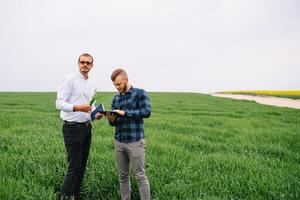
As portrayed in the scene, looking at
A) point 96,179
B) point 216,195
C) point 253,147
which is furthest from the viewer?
point 253,147

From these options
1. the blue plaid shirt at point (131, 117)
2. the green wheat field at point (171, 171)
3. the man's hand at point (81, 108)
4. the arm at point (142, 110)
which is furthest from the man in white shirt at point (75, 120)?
the arm at point (142, 110)

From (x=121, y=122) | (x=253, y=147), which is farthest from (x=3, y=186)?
(x=253, y=147)

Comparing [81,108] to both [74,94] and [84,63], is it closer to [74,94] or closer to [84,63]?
[74,94]

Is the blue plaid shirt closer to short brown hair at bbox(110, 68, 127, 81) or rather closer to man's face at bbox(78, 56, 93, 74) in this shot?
short brown hair at bbox(110, 68, 127, 81)

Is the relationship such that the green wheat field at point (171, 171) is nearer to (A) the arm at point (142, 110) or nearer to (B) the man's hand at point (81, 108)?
(B) the man's hand at point (81, 108)

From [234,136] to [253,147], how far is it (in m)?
1.61

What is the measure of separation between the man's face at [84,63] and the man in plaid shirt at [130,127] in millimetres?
580

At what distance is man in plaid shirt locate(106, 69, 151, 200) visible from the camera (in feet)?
12.0

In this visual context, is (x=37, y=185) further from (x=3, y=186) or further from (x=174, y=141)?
(x=174, y=141)

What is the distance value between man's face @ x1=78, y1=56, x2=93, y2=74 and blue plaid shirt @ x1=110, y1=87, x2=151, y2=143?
0.68m

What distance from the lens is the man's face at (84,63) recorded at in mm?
3994

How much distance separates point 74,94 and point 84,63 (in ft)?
1.52

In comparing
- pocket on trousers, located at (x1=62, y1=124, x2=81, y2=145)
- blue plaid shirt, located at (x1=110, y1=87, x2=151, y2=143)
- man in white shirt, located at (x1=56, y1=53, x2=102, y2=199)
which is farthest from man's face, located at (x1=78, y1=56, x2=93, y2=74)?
pocket on trousers, located at (x1=62, y1=124, x2=81, y2=145)

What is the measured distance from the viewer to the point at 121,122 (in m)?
3.85
